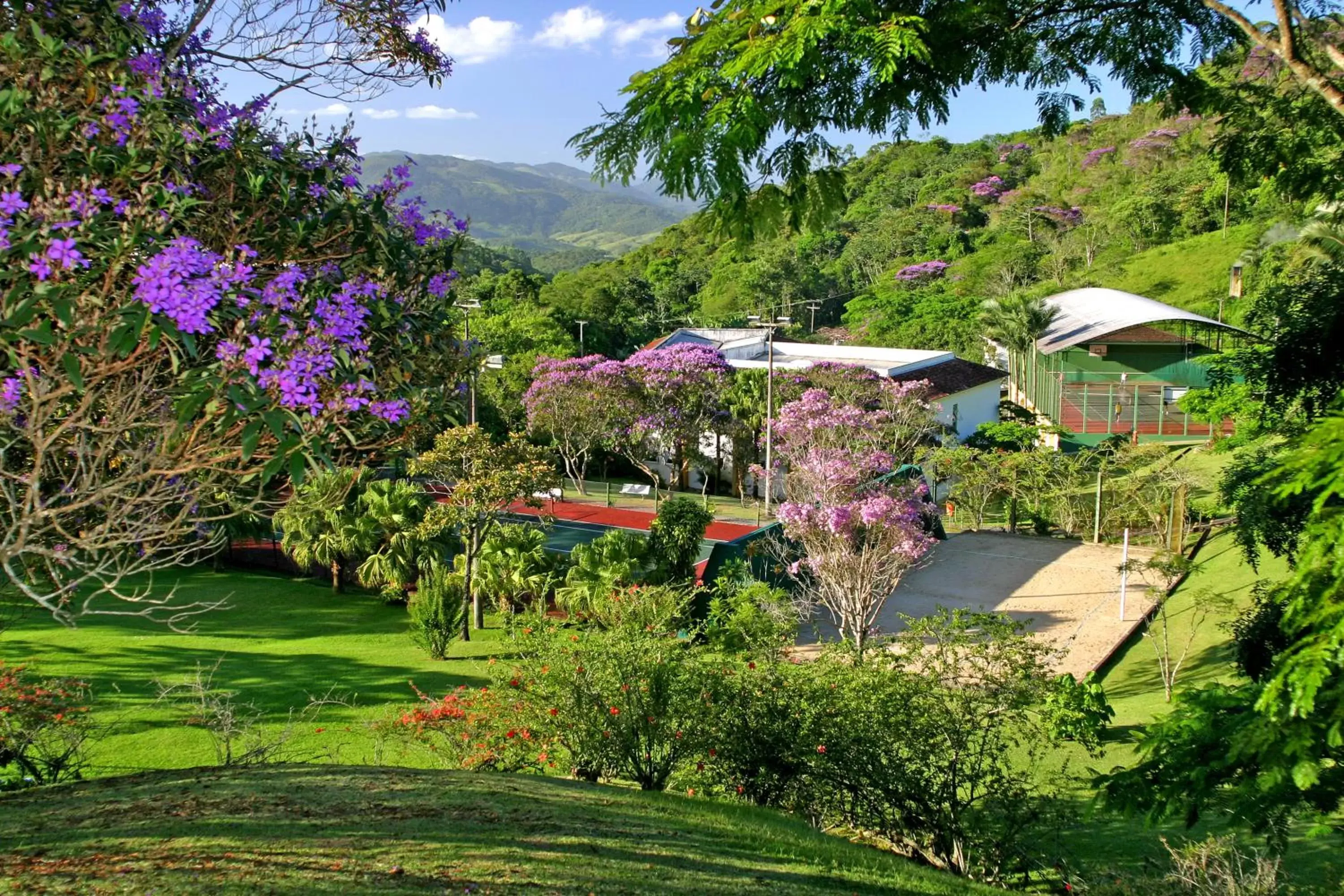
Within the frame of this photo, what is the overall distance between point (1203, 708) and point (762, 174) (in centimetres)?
326

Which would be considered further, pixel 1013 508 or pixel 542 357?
pixel 542 357

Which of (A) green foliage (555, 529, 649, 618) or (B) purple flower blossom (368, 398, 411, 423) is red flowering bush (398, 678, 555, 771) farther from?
(A) green foliage (555, 529, 649, 618)

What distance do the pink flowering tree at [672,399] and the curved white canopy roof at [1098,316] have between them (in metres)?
13.1

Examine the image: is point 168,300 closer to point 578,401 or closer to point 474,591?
point 474,591

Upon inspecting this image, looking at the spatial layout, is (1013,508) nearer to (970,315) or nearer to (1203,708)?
(1203,708)

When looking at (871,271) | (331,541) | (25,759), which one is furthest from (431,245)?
(871,271)

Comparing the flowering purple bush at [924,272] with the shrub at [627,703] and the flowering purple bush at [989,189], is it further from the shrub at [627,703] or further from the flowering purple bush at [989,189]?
the shrub at [627,703]

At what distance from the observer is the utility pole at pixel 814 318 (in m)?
58.6

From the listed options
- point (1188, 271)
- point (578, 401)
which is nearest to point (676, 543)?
point (578, 401)

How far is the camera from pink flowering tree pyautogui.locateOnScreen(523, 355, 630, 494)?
90.4 ft

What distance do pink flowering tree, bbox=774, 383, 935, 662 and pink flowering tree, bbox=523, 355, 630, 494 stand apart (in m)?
11.0

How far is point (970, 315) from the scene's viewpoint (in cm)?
4869

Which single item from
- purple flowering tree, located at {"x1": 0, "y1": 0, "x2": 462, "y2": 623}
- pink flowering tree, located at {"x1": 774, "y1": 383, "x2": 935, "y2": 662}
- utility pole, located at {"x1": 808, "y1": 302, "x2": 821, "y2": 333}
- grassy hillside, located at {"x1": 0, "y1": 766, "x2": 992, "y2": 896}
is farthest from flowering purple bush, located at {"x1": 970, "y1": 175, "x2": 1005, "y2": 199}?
purple flowering tree, located at {"x1": 0, "y1": 0, "x2": 462, "y2": 623}

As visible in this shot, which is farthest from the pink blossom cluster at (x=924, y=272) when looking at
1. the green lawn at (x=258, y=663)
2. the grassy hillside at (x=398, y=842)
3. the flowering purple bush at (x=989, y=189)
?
the grassy hillside at (x=398, y=842)
